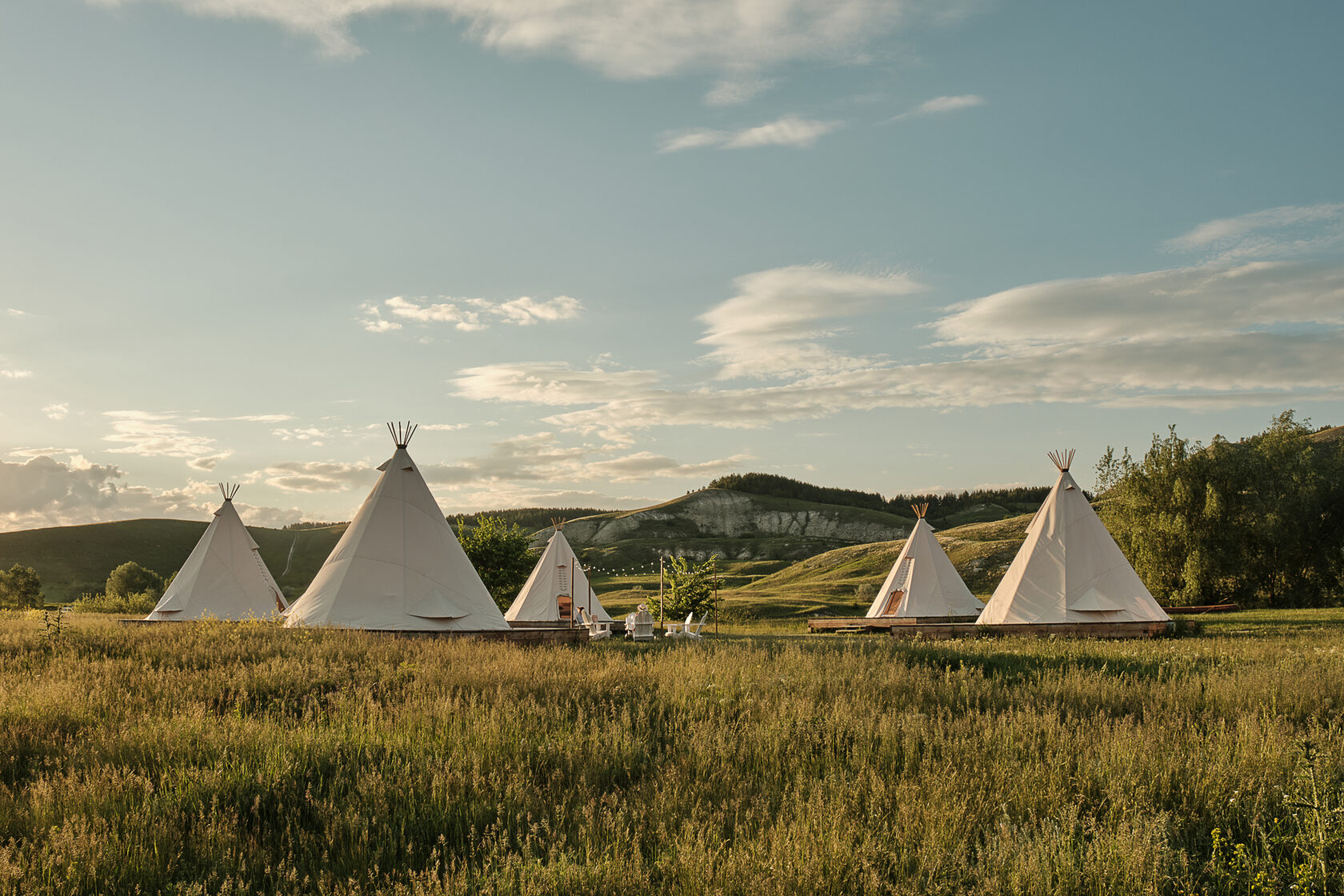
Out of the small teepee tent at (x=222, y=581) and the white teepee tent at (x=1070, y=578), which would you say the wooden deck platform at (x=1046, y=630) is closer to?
the white teepee tent at (x=1070, y=578)

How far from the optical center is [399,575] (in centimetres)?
1738

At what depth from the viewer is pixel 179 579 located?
79.9 ft

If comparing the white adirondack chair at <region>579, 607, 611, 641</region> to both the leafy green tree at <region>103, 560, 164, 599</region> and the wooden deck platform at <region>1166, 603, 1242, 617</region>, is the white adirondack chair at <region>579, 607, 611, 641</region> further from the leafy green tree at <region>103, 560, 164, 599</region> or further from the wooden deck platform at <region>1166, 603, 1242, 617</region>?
the leafy green tree at <region>103, 560, 164, 599</region>

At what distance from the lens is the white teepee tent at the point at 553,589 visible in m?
28.9

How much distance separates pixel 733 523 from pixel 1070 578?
358 feet

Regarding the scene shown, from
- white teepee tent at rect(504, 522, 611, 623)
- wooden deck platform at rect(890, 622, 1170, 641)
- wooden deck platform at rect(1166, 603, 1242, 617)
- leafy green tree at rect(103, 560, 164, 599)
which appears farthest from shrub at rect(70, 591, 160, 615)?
wooden deck platform at rect(1166, 603, 1242, 617)

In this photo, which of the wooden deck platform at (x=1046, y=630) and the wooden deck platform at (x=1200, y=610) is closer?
the wooden deck platform at (x=1046, y=630)

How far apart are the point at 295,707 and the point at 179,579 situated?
844 inches

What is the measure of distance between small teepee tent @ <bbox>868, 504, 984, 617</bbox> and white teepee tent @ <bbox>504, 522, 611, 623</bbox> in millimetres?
10392

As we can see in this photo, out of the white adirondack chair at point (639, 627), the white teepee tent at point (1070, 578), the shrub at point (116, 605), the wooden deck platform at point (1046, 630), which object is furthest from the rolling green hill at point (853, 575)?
the shrub at point (116, 605)

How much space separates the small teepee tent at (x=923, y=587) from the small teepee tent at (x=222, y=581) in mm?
20605

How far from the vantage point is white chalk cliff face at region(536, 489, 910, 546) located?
11950 centimetres

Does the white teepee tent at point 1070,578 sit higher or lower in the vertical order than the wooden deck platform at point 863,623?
higher

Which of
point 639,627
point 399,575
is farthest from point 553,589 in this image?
point 399,575
